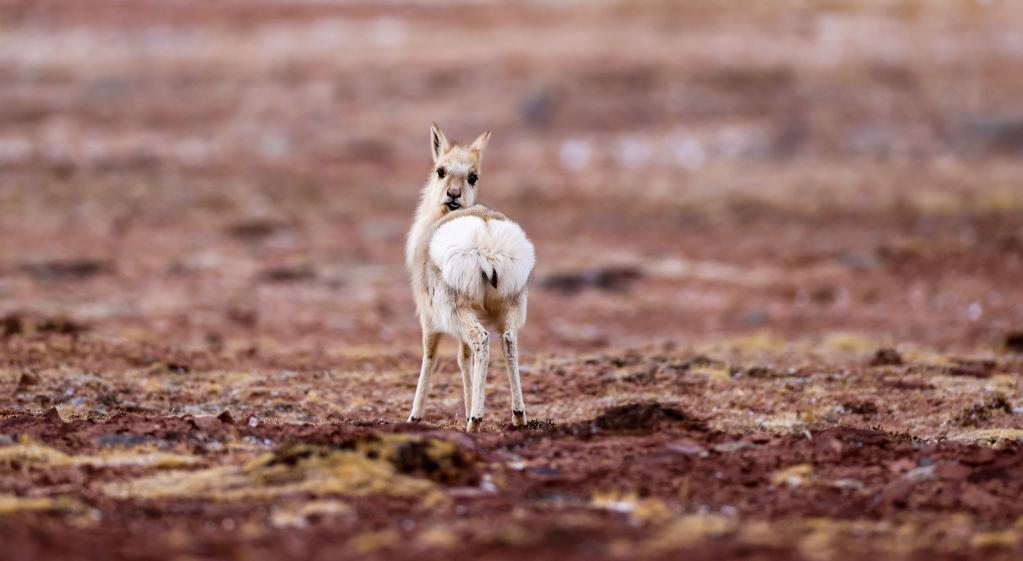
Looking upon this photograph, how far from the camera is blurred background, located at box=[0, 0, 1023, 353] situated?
1298 inches

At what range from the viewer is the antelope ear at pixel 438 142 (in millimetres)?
16484

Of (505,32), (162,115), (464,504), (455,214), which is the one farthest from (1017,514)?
(505,32)

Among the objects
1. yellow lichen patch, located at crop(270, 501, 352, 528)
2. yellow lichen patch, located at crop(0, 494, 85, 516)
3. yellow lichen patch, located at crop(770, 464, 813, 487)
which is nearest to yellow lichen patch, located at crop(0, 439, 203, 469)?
→ yellow lichen patch, located at crop(0, 494, 85, 516)

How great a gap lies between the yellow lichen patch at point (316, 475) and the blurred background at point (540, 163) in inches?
441

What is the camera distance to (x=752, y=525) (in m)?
10.4

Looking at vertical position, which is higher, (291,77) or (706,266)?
(291,77)

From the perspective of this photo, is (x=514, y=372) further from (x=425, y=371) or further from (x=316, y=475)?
(x=316, y=475)

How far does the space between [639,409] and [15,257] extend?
27279 millimetres

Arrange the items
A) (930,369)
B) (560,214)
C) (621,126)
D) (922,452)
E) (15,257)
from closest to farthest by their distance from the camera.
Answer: (922,452) → (930,369) → (15,257) → (560,214) → (621,126)

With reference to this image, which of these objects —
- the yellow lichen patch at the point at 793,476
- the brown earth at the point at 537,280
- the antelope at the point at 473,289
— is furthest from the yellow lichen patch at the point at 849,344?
the yellow lichen patch at the point at 793,476

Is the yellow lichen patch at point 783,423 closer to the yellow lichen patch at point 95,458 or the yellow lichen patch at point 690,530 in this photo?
the yellow lichen patch at point 690,530

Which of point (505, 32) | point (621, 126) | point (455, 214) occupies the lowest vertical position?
point (455, 214)

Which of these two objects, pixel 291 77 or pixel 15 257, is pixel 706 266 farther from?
pixel 291 77

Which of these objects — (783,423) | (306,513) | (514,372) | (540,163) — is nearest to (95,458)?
(306,513)
